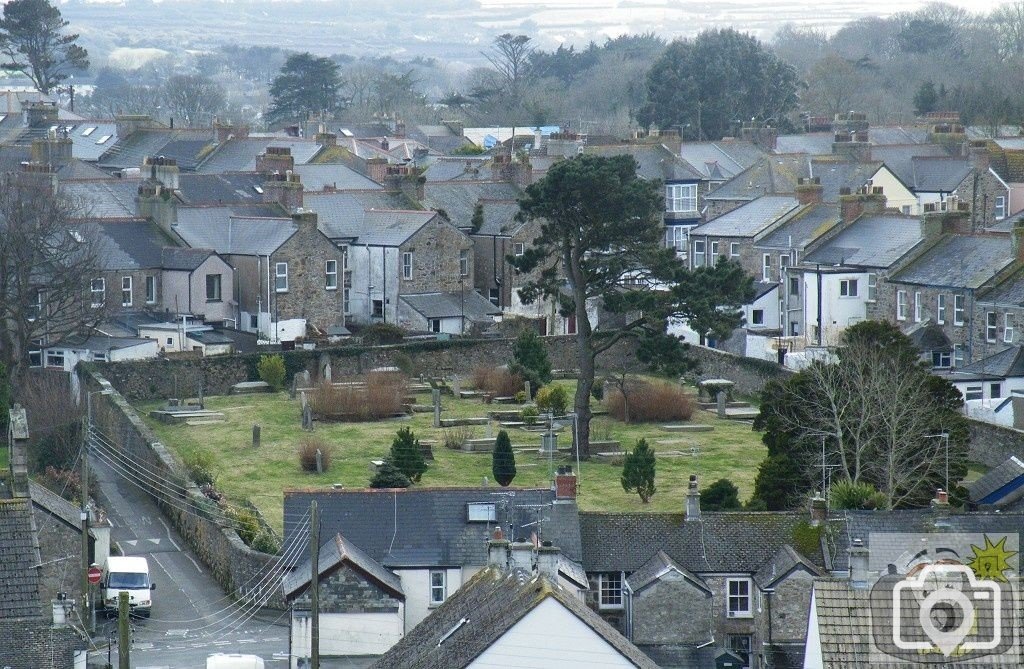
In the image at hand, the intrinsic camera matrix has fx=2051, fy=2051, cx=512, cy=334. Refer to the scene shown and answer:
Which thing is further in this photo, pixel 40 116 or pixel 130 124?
pixel 40 116

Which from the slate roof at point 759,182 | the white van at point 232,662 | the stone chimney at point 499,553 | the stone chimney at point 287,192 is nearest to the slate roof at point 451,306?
the stone chimney at point 287,192

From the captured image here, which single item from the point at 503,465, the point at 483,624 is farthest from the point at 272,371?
the point at 483,624

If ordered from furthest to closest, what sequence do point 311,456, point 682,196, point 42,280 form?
point 682,196 → point 42,280 → point 311,456

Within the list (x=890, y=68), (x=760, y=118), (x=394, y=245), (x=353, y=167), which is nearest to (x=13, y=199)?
(x=394, y=245)

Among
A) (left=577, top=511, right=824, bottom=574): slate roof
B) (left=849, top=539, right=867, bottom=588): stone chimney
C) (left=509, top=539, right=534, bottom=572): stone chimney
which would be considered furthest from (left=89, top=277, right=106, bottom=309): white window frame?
(left=849, top=539, right=867, bottom=588): stone chimney

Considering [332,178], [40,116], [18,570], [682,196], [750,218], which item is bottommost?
[18,570]

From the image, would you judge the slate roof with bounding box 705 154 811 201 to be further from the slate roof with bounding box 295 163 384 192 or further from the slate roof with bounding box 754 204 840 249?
the slate roof with bounding box 295 163 384 192

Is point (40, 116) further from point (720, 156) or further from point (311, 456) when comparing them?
point (311, 456)
